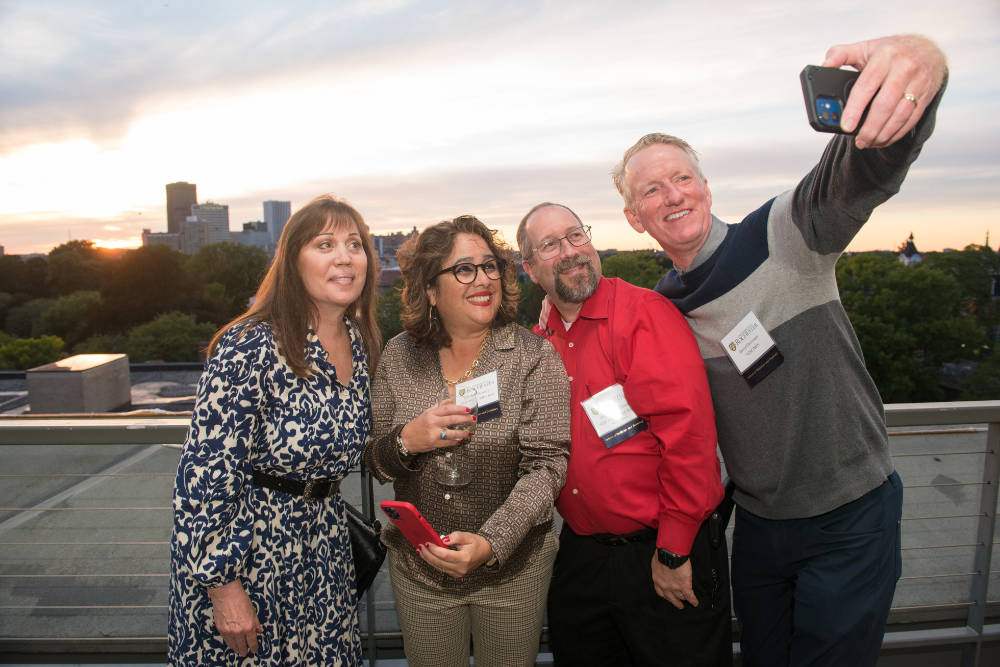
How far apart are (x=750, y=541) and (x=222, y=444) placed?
1.74m

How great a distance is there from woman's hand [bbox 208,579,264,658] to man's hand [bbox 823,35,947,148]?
201cm


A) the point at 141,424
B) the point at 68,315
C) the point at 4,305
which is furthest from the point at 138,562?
the point at 4,305

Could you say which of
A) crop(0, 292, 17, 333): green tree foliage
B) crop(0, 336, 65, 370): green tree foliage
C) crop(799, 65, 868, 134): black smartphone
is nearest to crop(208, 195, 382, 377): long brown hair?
crop(799, 65, 868, 134): black smartphone

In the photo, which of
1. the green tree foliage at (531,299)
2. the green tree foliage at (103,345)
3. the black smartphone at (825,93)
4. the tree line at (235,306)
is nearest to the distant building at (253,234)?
the tree line at (235,306)

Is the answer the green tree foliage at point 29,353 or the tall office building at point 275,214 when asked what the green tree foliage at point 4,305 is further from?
the tall office building at point 275,214

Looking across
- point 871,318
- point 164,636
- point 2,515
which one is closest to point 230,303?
point 871,318

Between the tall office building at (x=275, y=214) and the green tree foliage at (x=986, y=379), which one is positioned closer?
the green tree foliage at (x=986, y=379)

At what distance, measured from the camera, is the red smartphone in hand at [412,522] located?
166 cm

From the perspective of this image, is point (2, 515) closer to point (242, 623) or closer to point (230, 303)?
point (242, 623)

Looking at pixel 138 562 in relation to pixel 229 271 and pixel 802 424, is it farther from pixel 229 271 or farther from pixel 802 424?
pixel 229 271

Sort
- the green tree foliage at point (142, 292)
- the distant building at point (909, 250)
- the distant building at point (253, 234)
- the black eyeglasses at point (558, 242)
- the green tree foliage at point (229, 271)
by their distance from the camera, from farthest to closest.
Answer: the distant building at point (253, 234)
the distant building at point (909, 250)
the green tree foliage at point (229, 271)
the green tree foliage at point (142, 292)
the black eyeglasses at point (558, 242)

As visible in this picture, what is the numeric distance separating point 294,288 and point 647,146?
53.2 inches

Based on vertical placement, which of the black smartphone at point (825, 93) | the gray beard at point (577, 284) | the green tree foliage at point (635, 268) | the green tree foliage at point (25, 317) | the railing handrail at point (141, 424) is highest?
the green tree foliage at point (635, 268)

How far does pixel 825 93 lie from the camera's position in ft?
4.31
